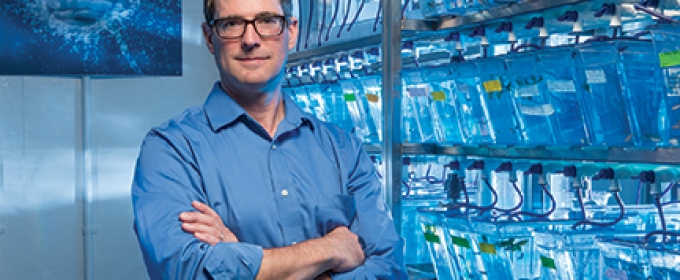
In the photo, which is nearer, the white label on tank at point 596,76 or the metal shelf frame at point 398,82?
the white label on tank at point 596,76

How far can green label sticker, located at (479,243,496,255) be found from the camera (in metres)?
2.56

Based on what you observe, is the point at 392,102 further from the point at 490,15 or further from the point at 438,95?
the point at 490,15

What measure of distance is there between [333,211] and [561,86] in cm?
80

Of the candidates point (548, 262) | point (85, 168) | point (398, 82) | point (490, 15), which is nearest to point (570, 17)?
point (490, 15)

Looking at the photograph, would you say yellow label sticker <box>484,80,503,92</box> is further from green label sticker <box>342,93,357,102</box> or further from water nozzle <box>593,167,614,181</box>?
green label sticker <box>342,93,357,102</box>

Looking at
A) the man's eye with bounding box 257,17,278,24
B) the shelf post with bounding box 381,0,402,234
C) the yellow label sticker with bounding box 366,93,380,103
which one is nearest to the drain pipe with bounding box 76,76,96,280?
the yellow label sticker with bounding box 366,93,380,103

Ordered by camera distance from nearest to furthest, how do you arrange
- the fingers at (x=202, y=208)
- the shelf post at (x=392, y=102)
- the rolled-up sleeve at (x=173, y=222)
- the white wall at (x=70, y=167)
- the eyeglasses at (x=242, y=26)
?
the rolled-up sleeve at (x=173, y=222) < the fingers at (x=202, y=208) < the eyeglasses at (x=242, y=26) < the shelf post at (x=392, y=102) < the white wall at (x=70, y=167)

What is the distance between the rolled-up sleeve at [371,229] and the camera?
6.27ft

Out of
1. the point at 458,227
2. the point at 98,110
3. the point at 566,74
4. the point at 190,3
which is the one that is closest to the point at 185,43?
the point at 190,3

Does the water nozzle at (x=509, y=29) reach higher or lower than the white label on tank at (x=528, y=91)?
higher

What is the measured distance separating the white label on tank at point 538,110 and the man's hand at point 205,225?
3.42 feet

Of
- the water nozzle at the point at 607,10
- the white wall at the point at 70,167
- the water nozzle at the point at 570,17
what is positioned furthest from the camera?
the white wall at the point at 70,167

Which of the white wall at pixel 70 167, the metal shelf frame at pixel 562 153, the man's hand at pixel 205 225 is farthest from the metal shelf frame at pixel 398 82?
the white wall at pixel 70 167

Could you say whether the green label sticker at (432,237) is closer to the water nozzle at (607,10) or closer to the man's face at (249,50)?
the water nozzle at (607,10)
